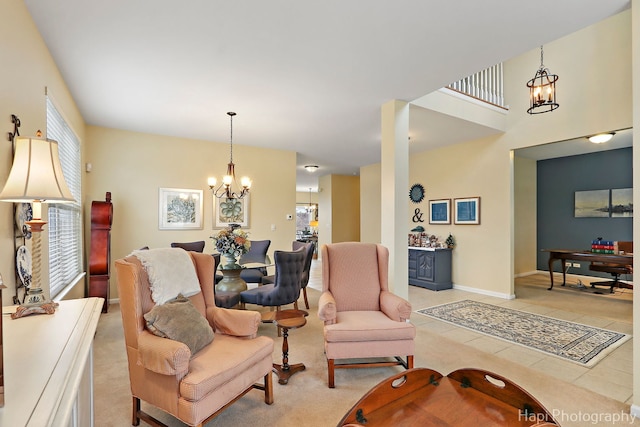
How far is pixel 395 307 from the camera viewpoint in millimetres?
2732

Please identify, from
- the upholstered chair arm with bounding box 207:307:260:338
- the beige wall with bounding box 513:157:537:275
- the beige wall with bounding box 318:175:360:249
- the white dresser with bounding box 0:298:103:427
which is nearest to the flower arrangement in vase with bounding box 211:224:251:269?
the upholstered chair arm with bounding box 207:307:260:338

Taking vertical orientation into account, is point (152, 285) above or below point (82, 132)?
Answer: below

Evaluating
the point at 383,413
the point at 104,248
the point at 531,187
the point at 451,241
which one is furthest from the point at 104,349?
the point at 531,187

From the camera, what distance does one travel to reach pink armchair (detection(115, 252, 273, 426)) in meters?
1.71

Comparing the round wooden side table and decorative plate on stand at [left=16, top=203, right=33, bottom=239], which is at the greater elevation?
decorative plate on stand at [left=16, top=203, right=33, bottom=239]

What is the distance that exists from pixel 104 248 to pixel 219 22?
11.1ft

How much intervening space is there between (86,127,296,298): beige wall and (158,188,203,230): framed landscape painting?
3.1 inches

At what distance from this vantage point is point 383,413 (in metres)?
1.43

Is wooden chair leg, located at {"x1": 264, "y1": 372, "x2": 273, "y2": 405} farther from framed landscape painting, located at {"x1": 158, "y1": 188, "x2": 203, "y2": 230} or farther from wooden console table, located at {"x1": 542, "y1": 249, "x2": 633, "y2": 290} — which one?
wooden console table, located at {"x1": 542, "y1": 249, "x2": 633, "y2": 290}

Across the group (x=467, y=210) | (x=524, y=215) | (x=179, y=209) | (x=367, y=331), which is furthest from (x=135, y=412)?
(x=524, y=215)

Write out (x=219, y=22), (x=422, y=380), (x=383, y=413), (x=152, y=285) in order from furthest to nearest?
(x=219, y=22) → (x=152, y=285) → (x=422, y=380) → (x=383, y=413)

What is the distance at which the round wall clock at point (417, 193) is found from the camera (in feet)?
22.0

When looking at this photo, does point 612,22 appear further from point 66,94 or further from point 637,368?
point 66,94

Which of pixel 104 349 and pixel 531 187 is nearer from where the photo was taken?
pixel 104 349
